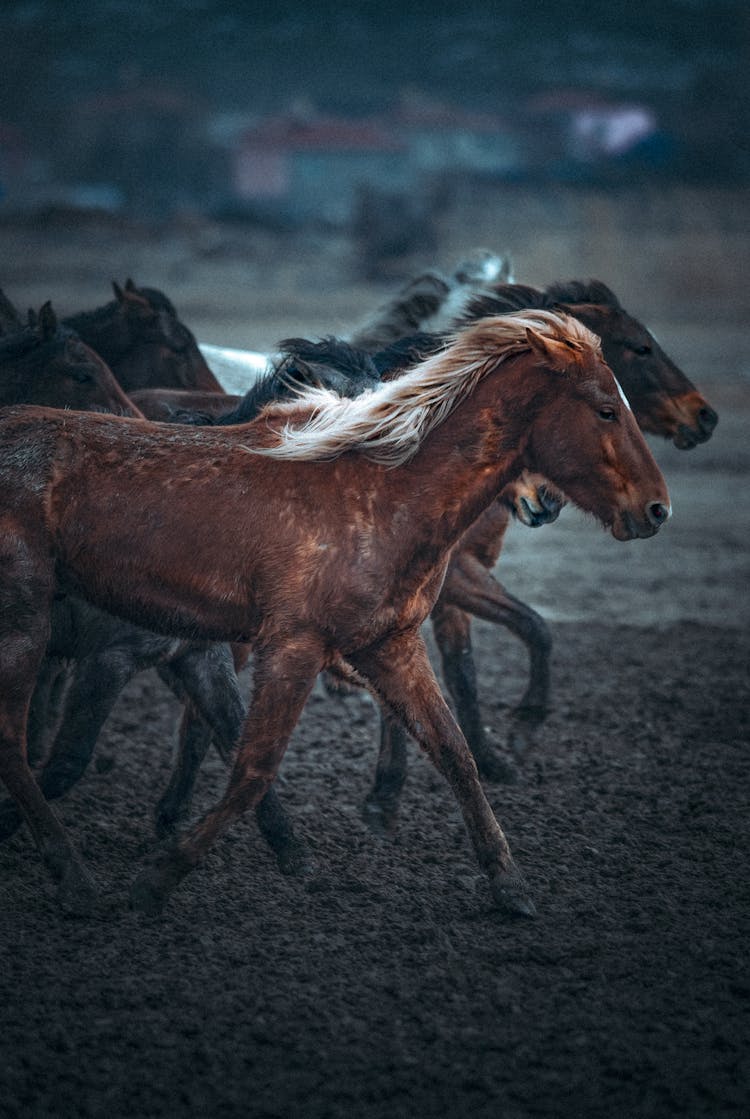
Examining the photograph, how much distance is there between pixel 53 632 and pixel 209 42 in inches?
4037

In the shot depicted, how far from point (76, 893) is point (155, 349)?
11.2ft

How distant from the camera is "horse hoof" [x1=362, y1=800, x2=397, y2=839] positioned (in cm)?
468

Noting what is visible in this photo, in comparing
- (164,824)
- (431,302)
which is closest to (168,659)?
(164,824)

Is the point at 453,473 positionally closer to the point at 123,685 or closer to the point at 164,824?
the point at 123,685

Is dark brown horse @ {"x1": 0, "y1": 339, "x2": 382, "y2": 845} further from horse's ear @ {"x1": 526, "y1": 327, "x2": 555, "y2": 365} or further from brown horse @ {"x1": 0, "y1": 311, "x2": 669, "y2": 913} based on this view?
horse's ear @ {"x1": 526, "y1": 327, "x2": 555, "y2": 365}

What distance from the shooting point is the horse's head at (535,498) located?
4.11m

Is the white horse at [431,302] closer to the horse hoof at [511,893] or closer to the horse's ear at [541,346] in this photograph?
the horse's ear at [541,346]

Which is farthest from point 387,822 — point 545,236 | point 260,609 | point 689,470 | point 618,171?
point 618,171

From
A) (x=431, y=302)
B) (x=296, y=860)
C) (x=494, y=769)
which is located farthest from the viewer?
(x=431, y=302)

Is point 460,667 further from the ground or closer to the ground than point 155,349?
closer to the ground

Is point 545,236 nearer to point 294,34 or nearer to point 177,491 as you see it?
point 177,491

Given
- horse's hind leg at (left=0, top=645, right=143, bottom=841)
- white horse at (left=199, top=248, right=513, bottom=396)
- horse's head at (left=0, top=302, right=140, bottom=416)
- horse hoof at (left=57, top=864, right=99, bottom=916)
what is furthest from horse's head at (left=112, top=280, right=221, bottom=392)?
horse hoof at (left=57, top=864, right=99, bottom=916)

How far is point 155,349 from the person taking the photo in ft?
21.2

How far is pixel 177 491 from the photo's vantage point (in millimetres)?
3773
